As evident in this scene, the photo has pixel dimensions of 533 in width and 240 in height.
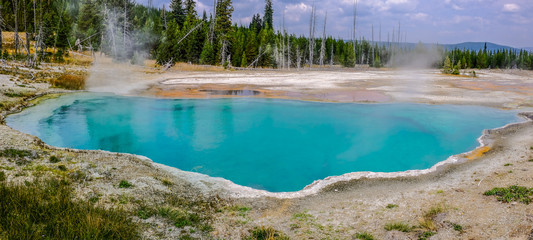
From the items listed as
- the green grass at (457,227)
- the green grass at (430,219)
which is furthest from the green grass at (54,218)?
the green grass at (457,227)

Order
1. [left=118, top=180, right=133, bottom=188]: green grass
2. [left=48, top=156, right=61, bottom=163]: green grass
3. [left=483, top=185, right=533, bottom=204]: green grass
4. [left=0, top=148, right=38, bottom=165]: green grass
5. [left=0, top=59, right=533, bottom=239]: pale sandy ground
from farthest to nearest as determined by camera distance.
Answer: [left=48, top=156, right=61, bottom=163]: green grass → [left=0, top=148, right=38, bottom=165]: green grass → [left=118, top=180, right=133, bottom=188]: green grass → [left=483, top=185, right=533, bottom=204]: green grass → [left=0, top=59, right=533, bottom=239]: pale sandy ground

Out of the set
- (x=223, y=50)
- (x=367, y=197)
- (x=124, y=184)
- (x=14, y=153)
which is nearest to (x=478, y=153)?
(x=367, y=197)

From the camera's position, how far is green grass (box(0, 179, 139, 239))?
16.2 ft

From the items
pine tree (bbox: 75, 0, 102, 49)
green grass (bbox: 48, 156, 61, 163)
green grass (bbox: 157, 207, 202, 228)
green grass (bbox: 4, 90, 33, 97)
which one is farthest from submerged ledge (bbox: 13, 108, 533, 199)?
pine tree (bbox: 75, 0, 102, 49)

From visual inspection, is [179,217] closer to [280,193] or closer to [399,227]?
[280,193]

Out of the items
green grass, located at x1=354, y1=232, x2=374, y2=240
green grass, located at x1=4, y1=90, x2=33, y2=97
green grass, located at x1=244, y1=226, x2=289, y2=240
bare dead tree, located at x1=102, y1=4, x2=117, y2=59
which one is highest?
bare dead tree, located at x1=102, y1=4, x2=117, y2=59

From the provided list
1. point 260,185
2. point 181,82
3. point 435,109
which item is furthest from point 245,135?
point 181,82

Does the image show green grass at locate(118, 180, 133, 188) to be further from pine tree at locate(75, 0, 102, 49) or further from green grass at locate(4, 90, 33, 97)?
Result: pine tree at locate(75, 0, 102, 49)

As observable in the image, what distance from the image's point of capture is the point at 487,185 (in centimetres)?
882

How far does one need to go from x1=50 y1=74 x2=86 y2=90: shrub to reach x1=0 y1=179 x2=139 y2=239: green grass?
22640 mm

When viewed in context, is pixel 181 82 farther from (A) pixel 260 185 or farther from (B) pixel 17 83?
(A) pixel 260 185

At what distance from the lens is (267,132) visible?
1777 centimetres

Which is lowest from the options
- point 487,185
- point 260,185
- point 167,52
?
point 260,185

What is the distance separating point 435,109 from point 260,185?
53.7ft
